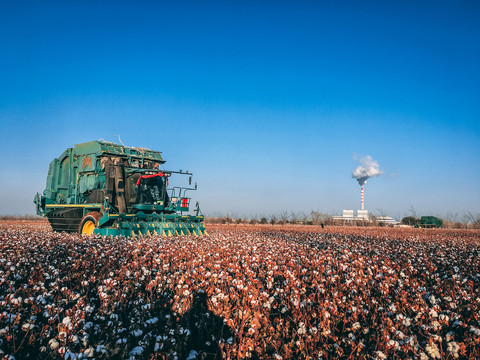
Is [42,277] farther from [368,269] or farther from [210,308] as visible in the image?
[368,269]

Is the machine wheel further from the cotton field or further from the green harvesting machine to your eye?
the cotton field

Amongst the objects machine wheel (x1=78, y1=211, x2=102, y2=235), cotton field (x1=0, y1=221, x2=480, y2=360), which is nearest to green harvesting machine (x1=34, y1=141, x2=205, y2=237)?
machine wheel (x1=78, y1=211, x2=102, y2=235)

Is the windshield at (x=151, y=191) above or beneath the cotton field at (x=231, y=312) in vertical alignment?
above

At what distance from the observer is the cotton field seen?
4367 mm

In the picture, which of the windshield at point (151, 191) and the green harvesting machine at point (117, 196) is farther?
the windshield at point (151, 191)

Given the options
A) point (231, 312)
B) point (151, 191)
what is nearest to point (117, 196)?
point (151, 191)

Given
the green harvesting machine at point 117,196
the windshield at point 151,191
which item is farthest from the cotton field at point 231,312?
the windshield at point 151,191

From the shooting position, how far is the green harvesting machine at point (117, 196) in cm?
1664

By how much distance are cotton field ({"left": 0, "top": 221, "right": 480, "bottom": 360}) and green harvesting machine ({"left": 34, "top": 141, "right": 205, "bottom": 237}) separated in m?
7.20

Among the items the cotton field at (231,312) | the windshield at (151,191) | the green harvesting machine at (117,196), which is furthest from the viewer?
the windshield at (151,191)

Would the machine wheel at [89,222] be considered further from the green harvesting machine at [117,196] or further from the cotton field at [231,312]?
the cotton field at [231,312]

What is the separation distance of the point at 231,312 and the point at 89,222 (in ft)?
45.4

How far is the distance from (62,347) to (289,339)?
2872 mm

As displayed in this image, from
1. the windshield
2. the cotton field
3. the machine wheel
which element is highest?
the windshield
